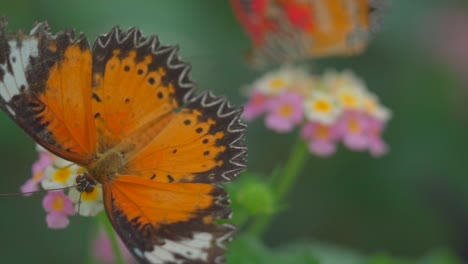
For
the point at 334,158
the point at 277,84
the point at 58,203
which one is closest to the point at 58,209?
the point at 58,203

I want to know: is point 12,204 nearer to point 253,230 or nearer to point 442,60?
point 253,230

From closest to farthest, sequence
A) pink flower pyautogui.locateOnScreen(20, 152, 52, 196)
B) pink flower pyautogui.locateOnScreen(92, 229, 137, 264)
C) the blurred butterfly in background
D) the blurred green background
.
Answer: pink flower pyautogui.locateOnScreen(20, 152, 52, 196), pink flower pyautogui.locateOnScreen(92, 229, 137, 264), the blurred butterfly in background, the blurred green background

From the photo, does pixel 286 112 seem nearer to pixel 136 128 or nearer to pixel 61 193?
pixel 136 128

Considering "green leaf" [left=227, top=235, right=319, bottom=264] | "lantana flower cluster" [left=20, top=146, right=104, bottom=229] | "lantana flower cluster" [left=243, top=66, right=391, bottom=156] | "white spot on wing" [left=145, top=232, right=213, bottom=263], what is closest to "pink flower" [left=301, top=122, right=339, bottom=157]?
"lantana flower cluster" [left=243, top=66, right=391, bottom=156]

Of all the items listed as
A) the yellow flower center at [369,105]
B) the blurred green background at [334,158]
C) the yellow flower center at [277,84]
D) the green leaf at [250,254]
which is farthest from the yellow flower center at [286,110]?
the blurred green background at [334,158]

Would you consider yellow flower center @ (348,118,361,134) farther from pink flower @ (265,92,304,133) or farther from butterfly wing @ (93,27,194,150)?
butterfly wing @ (93,27,194,150)

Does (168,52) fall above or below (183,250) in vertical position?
above

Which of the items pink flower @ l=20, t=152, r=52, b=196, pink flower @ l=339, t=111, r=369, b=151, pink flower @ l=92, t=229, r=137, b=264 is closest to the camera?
pink flower @ l=20, t=152, r=52, b=196
